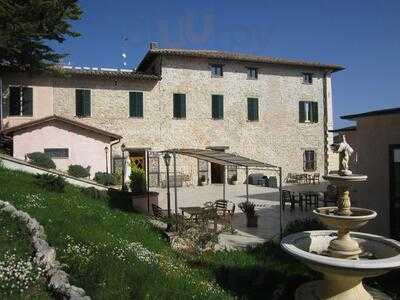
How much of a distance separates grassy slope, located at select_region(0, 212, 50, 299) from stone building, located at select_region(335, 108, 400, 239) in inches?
307

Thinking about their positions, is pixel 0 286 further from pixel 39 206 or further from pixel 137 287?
pixel 39 206

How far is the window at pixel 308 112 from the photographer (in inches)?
1133

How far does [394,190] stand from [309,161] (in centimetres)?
1997

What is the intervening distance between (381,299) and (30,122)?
18.5 meters

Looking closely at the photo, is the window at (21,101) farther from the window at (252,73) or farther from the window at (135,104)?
the window at (252,73)

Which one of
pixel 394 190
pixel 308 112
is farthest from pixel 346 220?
pixel 308 112

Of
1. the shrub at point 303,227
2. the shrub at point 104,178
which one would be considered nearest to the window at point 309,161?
the shrub at point 104,178

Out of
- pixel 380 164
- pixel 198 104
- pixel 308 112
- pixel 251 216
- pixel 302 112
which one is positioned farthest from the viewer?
pixel 308 112

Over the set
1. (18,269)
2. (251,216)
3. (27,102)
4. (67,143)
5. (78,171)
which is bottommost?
(251,216)

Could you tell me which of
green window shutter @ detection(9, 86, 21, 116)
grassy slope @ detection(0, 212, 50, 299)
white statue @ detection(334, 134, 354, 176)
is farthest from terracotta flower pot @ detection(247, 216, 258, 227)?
green window shutter @ detection(9, 86, 21, 116)

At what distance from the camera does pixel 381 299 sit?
6871 millimetres

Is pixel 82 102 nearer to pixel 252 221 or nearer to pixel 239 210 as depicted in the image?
pixel 239 210

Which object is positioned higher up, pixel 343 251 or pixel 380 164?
pixel 380 164

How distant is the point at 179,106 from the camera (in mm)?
25125
